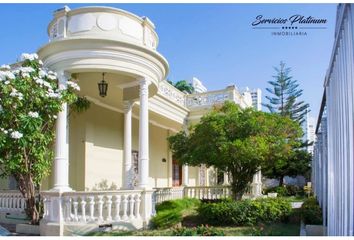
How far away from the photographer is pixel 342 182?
4.00 m

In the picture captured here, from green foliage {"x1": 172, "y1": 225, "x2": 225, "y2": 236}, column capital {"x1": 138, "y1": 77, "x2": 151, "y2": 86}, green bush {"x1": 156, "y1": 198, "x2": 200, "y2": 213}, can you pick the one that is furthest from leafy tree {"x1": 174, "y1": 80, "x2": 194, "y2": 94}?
green foliage {"x1": 172, "y1": 225, "x2": 225, "y2": 236}

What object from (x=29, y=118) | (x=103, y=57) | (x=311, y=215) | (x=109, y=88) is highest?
(x=103, y=57)

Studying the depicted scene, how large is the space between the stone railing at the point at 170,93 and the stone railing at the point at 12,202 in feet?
18.3

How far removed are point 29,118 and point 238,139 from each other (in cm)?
479

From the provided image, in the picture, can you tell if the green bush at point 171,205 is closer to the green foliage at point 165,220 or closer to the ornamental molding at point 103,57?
the green foliage at point 165,220

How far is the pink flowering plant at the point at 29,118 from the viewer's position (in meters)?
7.39

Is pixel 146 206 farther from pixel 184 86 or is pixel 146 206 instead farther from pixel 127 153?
pixel 184 86

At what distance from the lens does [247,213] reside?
28.1ft

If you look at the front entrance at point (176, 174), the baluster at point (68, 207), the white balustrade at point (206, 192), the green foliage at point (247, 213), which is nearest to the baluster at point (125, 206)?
the baluster at point (68, 207)

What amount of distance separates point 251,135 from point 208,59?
3.28 m

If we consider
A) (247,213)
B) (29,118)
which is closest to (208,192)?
(247,213)

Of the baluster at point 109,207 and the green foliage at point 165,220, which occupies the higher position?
the baluster at point 109,207

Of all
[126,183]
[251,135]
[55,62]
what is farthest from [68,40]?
[251,135]

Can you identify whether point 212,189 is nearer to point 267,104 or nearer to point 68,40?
point 68,40
